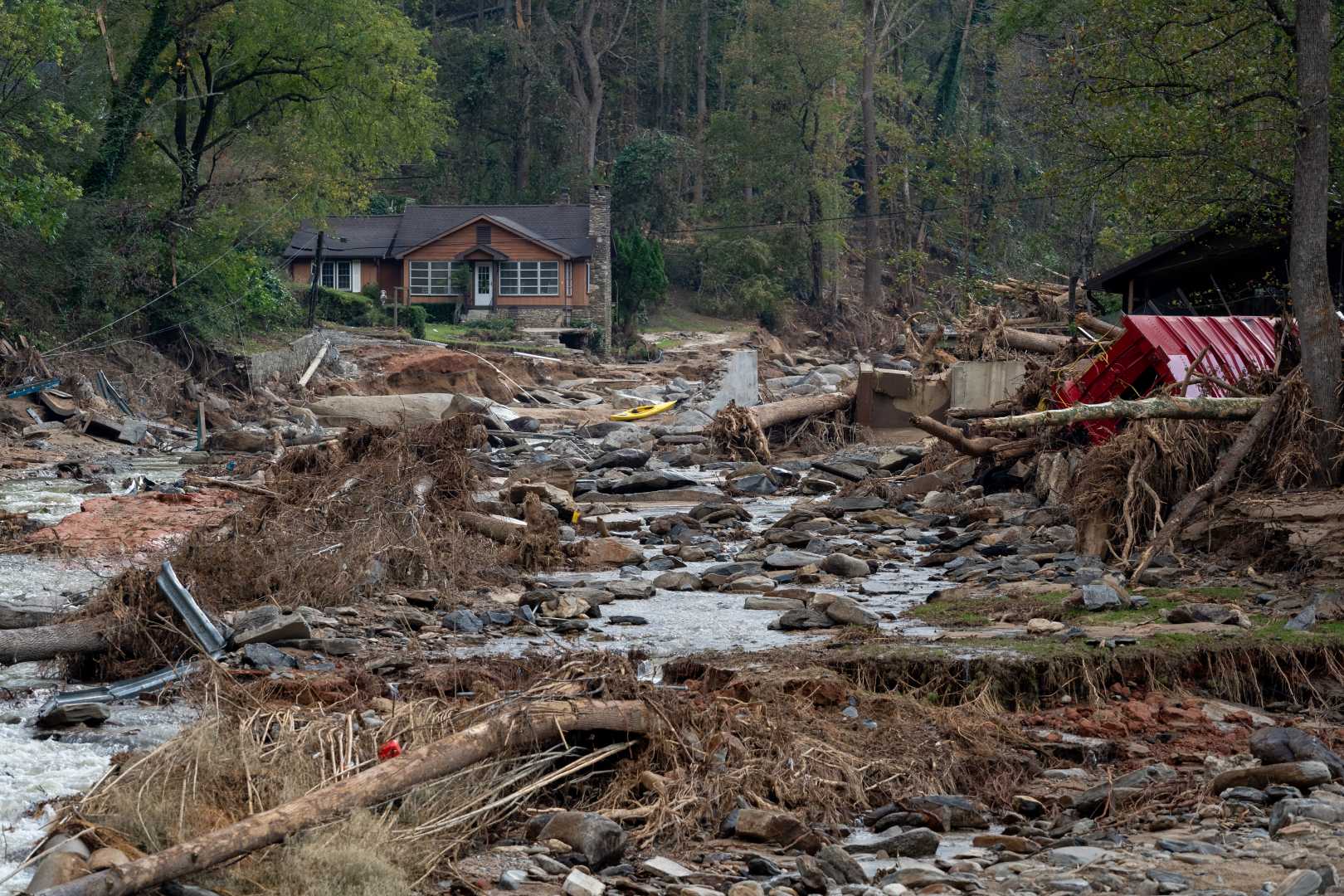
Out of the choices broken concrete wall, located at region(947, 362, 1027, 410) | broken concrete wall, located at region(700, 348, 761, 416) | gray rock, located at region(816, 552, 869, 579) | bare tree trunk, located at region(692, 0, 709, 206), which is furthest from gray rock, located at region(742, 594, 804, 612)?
bare tree trunk, located at region(692, 0, 709, 206)

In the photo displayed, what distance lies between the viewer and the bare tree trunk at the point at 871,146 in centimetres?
5722

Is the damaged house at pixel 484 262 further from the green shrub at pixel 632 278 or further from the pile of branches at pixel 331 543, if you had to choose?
the pile of branches at pixel 331 543

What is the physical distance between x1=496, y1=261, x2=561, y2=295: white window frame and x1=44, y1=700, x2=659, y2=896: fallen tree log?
4921 cm

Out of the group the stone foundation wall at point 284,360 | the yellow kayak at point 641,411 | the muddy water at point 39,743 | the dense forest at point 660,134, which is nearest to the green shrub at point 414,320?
the dense forest at point 660,134

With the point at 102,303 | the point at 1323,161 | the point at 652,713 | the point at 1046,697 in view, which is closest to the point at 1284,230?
the point at 1323,161

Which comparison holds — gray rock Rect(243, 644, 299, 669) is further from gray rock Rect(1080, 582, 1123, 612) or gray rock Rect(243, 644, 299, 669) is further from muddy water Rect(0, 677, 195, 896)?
gray rock Rect(1080, 582, 1123, 612)

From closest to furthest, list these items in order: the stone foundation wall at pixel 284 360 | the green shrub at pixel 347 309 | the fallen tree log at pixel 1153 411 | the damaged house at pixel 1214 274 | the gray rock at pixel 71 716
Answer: the gray rock at pixel 71 716
the fallen tree log at pixel 1153 411
the damaged house at pixel 1214 274
the stone foundation wall at pixel 284 360
the green shrub at pixel 347 309

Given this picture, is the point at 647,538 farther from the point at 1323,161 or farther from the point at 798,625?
the point at 1323,161

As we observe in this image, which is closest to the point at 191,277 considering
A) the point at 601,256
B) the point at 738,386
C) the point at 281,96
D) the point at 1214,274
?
the point at 281,96

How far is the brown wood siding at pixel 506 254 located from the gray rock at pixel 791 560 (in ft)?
137

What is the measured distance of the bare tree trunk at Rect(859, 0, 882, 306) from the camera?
188ft

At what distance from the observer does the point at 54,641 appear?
29.3 feet

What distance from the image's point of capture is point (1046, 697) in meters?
7.98

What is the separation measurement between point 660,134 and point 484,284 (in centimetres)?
1047
